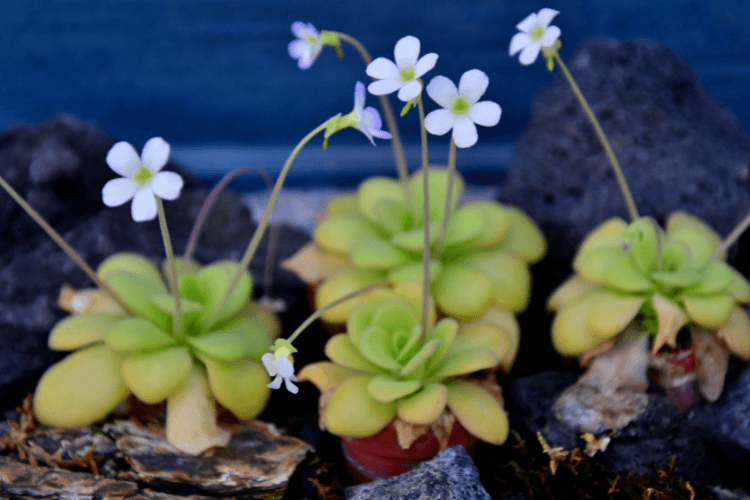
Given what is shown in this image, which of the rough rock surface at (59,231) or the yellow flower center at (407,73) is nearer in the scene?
the yellow flower center at (407,73)

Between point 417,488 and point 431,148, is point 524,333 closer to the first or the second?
point 417,488

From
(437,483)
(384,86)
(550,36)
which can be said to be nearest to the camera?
(384,86)

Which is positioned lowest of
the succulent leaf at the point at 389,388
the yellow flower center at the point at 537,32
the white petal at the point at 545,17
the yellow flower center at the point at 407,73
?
the succulent leaf at the point at 389,388

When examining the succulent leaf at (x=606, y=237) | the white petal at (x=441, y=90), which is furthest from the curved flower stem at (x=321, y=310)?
the succulent leaf at (x=606, y=237)

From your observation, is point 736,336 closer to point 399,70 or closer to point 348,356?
point 348,356

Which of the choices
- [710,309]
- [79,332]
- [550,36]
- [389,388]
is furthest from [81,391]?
[710,309]

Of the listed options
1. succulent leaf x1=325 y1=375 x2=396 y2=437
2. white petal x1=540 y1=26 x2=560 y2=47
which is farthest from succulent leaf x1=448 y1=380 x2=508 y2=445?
white petal x1=540 y1=26 x2=560 y2=47

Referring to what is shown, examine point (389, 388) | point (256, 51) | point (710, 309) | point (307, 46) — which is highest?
point (256, 51)

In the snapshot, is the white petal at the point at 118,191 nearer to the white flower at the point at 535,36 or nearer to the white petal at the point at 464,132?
the white petal at the point at 464,132
